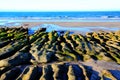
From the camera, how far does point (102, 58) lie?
57.8 ft

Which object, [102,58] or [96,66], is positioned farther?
[102,58]

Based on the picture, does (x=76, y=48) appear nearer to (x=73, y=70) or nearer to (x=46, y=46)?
(x=46, y=46)

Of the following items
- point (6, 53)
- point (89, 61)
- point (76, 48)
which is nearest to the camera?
point (89, 61)

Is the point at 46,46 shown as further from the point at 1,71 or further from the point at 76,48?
the point at 1,71

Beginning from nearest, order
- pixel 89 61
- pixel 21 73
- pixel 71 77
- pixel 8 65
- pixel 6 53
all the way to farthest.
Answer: pixel 71 77
pixel 21 73
pixel 8 65
pixel 89 61
pixel 6 53

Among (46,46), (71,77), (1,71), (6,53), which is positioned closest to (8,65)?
(1,71)

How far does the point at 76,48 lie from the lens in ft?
67.1

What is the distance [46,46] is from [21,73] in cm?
680

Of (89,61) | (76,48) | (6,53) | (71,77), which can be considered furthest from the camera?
(76,48)

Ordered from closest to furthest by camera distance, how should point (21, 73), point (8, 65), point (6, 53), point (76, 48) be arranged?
1. point (21, 73)
2. point (8, 65)
3. point (6, 53)
4. point (76, 48)

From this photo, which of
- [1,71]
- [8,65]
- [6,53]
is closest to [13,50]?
[6,53]

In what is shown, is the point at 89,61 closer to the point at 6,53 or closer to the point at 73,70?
the point at 73,70

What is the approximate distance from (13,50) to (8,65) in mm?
3855

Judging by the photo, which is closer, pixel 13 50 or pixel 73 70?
pixel 73 70
